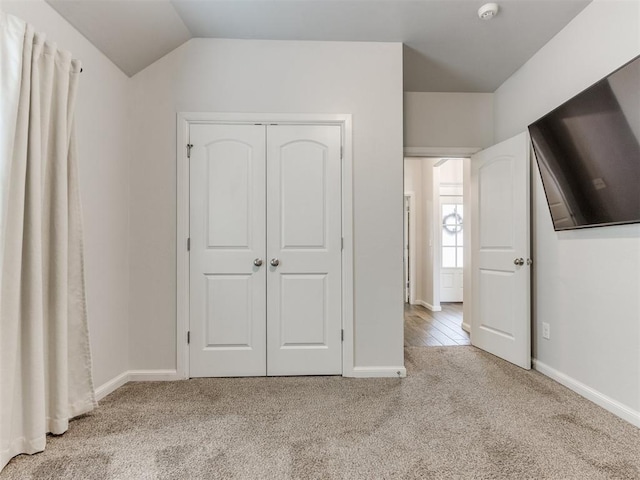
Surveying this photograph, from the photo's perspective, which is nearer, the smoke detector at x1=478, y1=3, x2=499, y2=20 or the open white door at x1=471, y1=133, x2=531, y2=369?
the smoke detector at x1=478, y1=3, x2=499, y2=20

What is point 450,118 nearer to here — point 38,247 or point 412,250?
point 412,250

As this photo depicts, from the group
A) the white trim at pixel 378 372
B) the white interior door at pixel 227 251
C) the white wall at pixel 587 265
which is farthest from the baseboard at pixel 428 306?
the white interior door at pixel 227 251

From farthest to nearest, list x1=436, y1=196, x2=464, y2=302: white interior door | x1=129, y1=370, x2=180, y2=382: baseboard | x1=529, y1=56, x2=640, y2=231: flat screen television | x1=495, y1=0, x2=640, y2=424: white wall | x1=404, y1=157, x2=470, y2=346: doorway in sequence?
x1=436, y1=196, x2=464, y2=302: white interior door, x1=404, y1=157, x2=470, y2=346: doorway, x1=129, y1=370, x2=180, y2=382: baseboard, x1=495, y1=0, x2=640, y2=424: white wall, x1=529, y1=56, x2=640, y2=231: flat screen television

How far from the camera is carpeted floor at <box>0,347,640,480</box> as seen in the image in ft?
4.83

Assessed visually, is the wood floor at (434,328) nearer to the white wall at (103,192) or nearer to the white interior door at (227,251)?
the white interior door at (227,251)

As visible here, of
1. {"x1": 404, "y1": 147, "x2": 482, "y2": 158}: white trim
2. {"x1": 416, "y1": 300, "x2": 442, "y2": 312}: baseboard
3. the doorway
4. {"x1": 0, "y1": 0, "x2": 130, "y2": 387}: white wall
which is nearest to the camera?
{"x1": 0, "y1": 0, "x2": 130, "y2": 387}: white wall

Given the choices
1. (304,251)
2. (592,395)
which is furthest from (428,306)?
(304,251)

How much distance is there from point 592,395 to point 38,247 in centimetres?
321

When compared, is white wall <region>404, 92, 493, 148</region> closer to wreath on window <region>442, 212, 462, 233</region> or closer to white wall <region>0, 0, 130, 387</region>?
white wall <region>0, 0, 130, 387</region>

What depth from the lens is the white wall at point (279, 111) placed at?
99.7 inches

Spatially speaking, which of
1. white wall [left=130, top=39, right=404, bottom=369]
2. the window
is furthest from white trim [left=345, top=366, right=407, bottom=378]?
the window

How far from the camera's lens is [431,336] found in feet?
12.4

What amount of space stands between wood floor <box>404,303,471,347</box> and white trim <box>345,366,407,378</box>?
0.90 meters

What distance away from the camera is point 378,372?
8.33 feet
